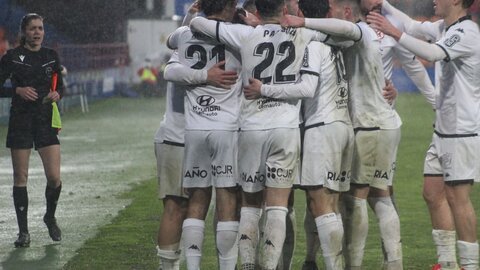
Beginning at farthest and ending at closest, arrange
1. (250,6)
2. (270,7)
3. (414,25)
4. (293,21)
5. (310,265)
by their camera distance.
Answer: (250,6) → (414,25) → (310,265) → (270,7) → (293,21)

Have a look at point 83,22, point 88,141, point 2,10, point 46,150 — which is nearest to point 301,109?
point 46,150

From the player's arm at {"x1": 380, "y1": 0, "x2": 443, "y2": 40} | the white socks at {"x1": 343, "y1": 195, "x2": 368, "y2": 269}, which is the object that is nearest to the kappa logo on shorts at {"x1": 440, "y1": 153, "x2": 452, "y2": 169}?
the white socks at {"x1": 343, "y1": 195, "x2": 368, "y2": 269}

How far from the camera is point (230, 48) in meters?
8.52

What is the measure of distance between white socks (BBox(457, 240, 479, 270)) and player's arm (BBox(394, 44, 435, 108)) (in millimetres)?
1192

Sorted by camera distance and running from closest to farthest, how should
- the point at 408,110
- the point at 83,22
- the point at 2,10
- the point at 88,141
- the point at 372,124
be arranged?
the point at 372,124 → the point at 88,141 → the point at 408,110 → the point at 2,10 → the point at 83,22

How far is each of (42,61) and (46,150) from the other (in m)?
0.86

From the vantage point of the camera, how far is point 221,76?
8.40m

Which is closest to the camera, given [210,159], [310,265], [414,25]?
[210,159]

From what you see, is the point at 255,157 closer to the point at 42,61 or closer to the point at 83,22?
the point at 42,61

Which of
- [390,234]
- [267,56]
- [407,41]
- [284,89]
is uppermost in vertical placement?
[407,41]

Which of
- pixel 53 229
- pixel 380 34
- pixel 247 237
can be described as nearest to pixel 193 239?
pixel 247 237

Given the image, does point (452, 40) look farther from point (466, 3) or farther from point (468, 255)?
point (468, 255)

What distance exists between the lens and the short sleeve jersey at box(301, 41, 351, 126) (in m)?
8.59

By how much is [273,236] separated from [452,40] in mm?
2000
